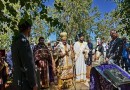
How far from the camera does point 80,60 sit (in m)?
15.3

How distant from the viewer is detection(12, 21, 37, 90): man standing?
6137 millimetres

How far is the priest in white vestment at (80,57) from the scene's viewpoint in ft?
49.2

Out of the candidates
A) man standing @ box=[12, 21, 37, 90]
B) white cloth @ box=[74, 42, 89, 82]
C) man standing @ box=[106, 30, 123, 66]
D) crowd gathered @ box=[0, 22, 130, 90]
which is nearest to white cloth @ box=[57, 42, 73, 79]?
crowd gathered @ box=[0, 22, 130, 90]

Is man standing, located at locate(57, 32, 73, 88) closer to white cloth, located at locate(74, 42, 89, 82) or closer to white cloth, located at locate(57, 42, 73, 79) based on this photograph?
white cloth, located at locate(57, 42, 73, 79)

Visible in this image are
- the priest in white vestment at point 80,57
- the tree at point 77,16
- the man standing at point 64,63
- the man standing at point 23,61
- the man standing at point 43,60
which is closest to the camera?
the man standing at point 23,61

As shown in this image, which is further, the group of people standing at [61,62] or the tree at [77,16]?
the tree at [77,16]

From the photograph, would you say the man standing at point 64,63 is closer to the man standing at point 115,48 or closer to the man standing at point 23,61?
the man standing at point 115,48

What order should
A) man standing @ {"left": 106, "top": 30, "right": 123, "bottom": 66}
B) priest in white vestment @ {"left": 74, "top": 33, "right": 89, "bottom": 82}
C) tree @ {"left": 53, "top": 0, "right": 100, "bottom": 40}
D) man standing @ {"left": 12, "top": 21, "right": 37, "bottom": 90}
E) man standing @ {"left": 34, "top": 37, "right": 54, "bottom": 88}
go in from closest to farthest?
man standing @ {"left": 12, "top": 21, "right": 37, "bottom": 90}
man standing @ {"left": 106, "top": 30, "right": 123, "bottom": 66}
man standing @ {"left": 34, "top": 37, "right": 54, "bottom": 88}
priest in white vestment @ {"left": 74, "top": 33, "right": 89, "bottom": 82}
tree @ {"left": 53, "top": 0, "right": 100, "bottom": 40}

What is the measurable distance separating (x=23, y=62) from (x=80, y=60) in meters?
9.17

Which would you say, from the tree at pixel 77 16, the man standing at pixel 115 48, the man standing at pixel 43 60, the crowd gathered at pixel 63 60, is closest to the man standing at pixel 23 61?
the crowd gathered at pixel 63 60

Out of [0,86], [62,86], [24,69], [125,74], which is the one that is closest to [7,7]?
[24,69]

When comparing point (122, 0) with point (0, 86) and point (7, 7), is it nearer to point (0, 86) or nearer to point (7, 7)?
point (0, 86)

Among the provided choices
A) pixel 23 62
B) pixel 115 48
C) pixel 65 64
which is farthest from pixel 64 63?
pixel 23 62

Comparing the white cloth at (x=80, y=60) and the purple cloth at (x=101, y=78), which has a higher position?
the white cloth at (x=80, y=60)
